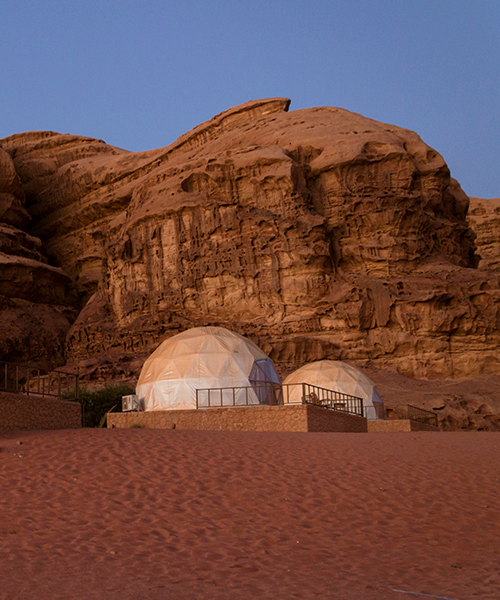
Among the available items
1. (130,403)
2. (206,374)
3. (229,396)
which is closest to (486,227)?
(206,374)

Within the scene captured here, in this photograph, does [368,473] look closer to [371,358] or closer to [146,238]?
[371,358]

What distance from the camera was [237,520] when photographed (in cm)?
964

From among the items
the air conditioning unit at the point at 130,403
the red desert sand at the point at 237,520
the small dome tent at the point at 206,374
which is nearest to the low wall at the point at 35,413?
the red desert sand at the point at 237,520

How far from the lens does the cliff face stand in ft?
151

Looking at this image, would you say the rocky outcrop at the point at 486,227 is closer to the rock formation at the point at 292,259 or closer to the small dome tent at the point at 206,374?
the rock formation at the point at 292,259

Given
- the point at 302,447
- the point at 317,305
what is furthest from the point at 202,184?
the point at 302,447

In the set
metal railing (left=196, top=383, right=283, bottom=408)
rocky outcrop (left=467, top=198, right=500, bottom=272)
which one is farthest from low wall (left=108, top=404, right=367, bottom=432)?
rocky outcrop (left=467, top=198, right=500, bottom=272)

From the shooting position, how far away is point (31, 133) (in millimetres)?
90812

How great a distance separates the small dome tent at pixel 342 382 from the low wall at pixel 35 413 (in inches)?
627

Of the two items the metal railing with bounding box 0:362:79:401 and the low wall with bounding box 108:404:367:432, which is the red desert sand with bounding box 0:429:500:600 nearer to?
the metal railing with bounding box 0:362:79:401

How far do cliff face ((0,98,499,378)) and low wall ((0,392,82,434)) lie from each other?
99.2 feet

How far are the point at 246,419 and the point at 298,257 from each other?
29.3 m

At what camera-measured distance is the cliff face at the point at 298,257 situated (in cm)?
4588

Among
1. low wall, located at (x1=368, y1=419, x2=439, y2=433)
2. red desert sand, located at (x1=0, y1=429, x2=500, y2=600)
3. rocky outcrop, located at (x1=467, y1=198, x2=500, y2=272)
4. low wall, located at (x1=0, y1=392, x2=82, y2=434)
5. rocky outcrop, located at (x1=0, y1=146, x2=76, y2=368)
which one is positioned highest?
rocky outcrop, located at (x1=467, y1=198, x2=500, y2=272)
